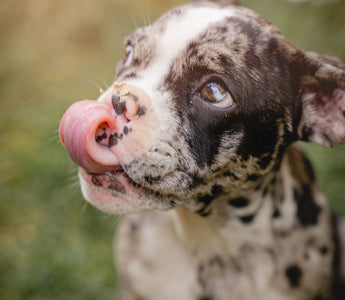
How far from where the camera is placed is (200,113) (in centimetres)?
227

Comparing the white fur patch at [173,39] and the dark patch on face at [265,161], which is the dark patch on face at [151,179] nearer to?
the white fur patch at [173,39]

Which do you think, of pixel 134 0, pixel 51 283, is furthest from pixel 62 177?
pixel 134 0

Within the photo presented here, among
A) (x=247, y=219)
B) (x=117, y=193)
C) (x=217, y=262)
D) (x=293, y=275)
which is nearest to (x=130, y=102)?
(x=117, y=193)

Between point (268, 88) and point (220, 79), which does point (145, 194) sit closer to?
point (220, 79)

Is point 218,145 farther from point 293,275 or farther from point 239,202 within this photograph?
point 293,275

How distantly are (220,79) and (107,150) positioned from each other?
2.39ft

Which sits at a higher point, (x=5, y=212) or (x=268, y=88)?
(x=268, y=88)

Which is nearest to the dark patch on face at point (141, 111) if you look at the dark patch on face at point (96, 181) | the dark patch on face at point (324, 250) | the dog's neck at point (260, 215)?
the dark patch on face at point (96, 181)

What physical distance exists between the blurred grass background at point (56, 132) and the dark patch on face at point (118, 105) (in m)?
0.52

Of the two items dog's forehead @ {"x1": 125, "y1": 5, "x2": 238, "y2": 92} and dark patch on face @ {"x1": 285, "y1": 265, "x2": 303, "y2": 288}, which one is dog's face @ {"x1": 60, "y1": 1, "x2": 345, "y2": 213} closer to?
dog's forehead @ {"x1": 125, "y1": 5, "x2": 238, "y2": 92}

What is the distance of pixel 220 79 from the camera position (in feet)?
7.41

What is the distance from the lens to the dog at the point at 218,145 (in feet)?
7.04

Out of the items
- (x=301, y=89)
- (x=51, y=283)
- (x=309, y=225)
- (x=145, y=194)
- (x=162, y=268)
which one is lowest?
(x=51, y=283)

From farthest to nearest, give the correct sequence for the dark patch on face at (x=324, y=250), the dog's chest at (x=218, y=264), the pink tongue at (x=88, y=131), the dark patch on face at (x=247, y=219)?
1. the dark patch on face at (x=324, y=250)
2. the dog's chest at (x=218, y=264)
3. the dark patch on face at (x=247, y=219)
4. the pink tongue at (x=88, y=131)
